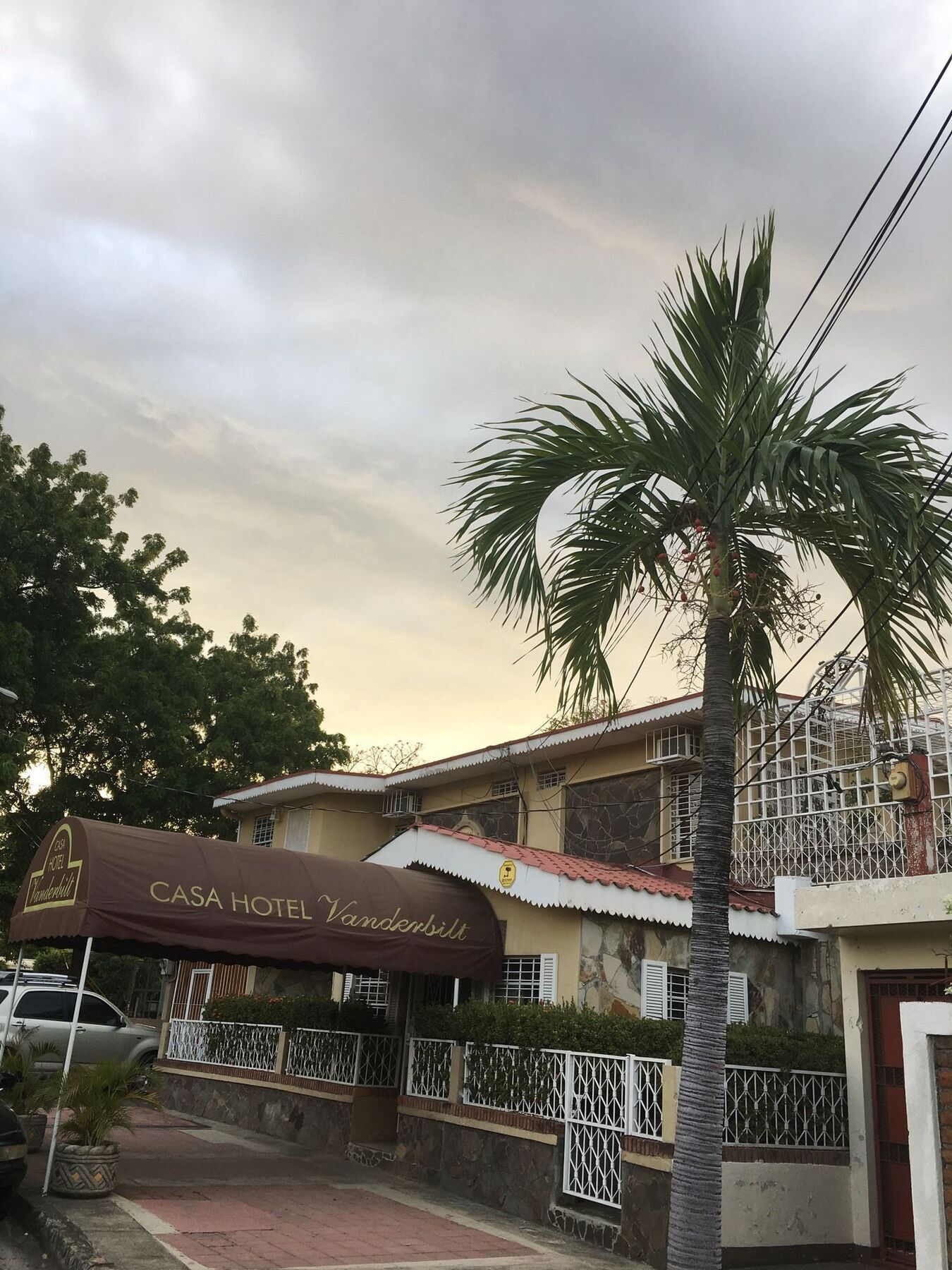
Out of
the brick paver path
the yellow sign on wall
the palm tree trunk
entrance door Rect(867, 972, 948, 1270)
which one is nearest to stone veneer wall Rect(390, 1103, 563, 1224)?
the brick paver path

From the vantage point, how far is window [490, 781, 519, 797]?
20438 mm

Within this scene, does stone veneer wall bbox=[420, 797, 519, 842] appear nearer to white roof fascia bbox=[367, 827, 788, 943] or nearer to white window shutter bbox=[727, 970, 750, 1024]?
white roof fascia bbox=[367, 827, 788, 943]

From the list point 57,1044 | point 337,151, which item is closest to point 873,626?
point 337,151

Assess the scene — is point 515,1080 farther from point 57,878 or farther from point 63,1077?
point 57,878

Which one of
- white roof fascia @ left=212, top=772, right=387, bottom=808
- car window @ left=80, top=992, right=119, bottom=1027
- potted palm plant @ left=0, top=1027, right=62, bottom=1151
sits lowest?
potted palm plant @ left=0, top=1027, right=62, bottom=1151

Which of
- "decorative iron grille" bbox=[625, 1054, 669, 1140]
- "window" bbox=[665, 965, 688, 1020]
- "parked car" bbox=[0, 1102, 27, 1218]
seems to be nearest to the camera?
"parked car" bbox=[0, 1102, 27, 1218]

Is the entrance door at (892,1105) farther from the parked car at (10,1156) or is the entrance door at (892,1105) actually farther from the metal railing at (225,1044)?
the metal railing at (225,1044)

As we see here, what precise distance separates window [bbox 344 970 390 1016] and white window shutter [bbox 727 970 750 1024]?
574cm

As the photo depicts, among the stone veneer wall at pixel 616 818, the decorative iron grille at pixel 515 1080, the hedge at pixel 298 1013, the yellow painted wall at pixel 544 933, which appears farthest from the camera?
the stone veneer wall at pixel 616 818

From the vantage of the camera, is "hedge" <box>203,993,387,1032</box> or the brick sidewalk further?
"hedge" <box>203,993,387,1032</box>

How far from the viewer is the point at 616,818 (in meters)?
18.1

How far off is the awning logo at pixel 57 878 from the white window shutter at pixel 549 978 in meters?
5.45

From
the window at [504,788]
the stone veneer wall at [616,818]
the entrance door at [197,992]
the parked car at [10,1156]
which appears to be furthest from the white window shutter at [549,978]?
the entrance door at [197,992]

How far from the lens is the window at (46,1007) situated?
693 inches
